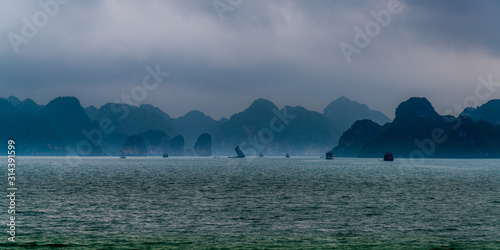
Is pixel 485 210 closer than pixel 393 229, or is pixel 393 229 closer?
pixel 393 229

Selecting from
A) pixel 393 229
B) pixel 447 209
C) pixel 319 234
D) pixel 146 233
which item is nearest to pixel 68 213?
pixel 146 233

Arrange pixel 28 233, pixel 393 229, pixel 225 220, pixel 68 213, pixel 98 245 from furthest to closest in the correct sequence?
pixel 68 213 < pixel 225 220 < pixel 393 229 < pixel 28 233 < pixel 98 245

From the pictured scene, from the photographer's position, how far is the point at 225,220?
53250 mm

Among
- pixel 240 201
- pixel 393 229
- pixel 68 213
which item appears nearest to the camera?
pixel 393 229

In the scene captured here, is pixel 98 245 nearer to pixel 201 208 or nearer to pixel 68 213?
pixel 68 213

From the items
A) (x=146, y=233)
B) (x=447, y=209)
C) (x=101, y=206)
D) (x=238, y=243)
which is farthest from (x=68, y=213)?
(x=447, y=209)

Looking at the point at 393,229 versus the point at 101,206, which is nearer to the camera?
the point at 393,229

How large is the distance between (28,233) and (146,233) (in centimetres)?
1080

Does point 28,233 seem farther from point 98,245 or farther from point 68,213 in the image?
point 68,213

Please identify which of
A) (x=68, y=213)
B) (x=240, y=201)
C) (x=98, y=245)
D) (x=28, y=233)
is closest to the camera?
(x=98, y=245)

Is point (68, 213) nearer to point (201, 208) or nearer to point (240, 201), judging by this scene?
point (201, 208)

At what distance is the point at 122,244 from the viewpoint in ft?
126

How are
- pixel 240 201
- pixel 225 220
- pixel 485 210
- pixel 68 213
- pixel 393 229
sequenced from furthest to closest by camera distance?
pixel 240 201 < pixel 485 210 < pixel 68 213 < pixel 225 220 < pixel 393 229

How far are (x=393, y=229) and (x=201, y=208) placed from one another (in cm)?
2717
